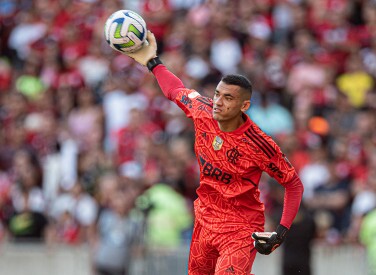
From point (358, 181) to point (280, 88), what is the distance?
2.70m

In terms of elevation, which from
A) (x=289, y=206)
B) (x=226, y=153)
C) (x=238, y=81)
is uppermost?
(x=238, y=81)

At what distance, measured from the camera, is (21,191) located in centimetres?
1593

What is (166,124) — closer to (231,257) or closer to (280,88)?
(280,88)

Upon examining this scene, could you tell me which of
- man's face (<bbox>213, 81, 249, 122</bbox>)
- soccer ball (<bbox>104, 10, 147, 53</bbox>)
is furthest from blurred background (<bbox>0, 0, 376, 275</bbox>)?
man's face (<bbox>213, 81, 249, 122</bbox>)

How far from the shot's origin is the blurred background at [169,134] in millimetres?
14586

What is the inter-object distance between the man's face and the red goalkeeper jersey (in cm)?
18

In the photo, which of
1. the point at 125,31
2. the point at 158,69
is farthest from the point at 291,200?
the point at 125,31

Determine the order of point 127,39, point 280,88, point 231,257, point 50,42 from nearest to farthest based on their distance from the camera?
point 231,257 → point 127,39 → point 280,88 → point 50,42

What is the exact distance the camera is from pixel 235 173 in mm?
9117

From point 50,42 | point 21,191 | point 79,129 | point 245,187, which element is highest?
point 50,42

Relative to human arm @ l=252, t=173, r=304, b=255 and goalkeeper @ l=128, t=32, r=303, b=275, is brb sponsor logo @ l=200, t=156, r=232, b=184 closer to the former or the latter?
goalkeeper @ l=128, t=32, r=303, b=275

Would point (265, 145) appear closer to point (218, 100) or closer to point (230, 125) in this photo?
point (230, 125)

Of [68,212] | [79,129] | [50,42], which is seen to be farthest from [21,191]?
[50,42]

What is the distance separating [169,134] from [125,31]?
7.05 m
